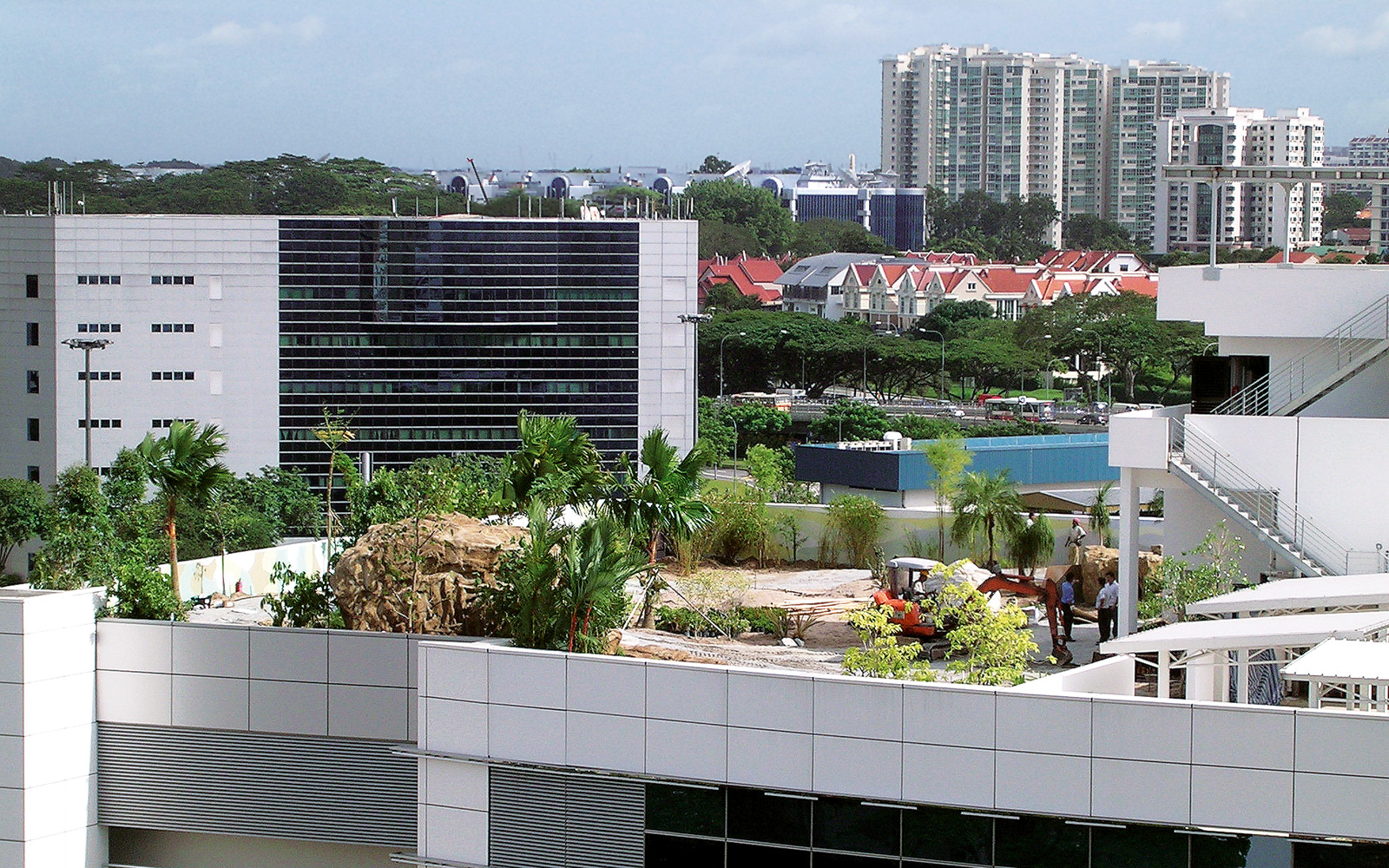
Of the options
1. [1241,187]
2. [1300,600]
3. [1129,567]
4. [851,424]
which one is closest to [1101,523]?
[1129,567]

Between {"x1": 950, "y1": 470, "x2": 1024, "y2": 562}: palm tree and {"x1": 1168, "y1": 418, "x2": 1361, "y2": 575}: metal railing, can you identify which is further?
{"x1": 950, "y1": 470, "x2": 1024, "y2": 562}: palm tree

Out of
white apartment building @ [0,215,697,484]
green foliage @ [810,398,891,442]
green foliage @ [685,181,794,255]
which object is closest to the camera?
white apartment building @ [0,215,697,484]

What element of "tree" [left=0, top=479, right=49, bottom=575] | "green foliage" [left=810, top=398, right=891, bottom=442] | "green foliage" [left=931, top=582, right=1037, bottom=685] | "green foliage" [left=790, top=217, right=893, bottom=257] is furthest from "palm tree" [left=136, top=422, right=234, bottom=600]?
"green foliage" [left=790, top=217, right=893, bottom=257]

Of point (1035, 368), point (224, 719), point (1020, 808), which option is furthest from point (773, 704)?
point (1035, 368)

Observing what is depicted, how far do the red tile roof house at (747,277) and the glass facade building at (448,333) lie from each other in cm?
6762

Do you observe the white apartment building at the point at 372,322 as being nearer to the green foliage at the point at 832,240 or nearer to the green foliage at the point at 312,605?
the green foliage at the point at 312,605

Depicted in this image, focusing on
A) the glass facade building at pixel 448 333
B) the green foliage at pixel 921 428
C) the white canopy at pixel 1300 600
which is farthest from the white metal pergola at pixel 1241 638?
the glass facade building at pixel 448 333

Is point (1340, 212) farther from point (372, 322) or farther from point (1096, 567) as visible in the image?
point (1096, 567)

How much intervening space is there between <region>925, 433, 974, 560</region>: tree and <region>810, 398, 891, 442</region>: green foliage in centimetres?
4207

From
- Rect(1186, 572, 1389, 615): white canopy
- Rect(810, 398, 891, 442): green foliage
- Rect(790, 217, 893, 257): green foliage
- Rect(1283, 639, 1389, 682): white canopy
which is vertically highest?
Rect(790, 217, 893, 257): green foliage

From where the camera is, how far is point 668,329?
3022 inches

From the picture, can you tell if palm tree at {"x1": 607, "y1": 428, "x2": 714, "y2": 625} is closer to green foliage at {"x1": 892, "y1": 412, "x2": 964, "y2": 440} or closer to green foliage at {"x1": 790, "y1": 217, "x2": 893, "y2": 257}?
green foliage at {"x1": 892, "y1": 412, "x2": 964, "y2": 440}

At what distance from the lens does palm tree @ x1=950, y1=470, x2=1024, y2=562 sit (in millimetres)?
32375

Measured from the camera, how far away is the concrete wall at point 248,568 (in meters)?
24.4
